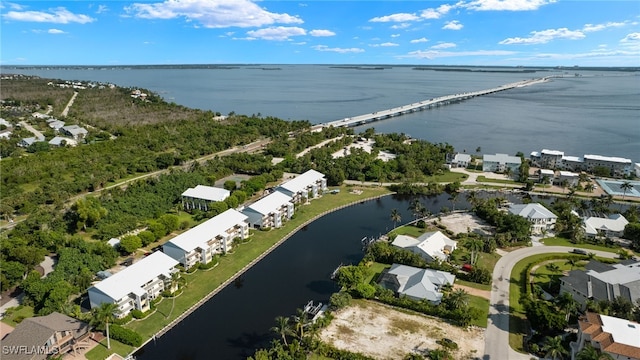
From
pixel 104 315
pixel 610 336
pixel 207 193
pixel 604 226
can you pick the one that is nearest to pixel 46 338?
pixel 104 315

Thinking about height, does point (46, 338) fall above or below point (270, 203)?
below

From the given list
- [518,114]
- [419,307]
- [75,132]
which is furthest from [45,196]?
[518,114]

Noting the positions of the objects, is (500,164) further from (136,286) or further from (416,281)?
(136,286)

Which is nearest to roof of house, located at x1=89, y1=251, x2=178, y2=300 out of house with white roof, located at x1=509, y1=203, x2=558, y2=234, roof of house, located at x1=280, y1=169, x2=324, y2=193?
roof of house, located at x1=280, y1=169, x2=324, y2=193

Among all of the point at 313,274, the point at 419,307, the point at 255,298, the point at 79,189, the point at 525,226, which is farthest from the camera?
the point at 79,189

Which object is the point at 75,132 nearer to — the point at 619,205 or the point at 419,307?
the point at 419,307
